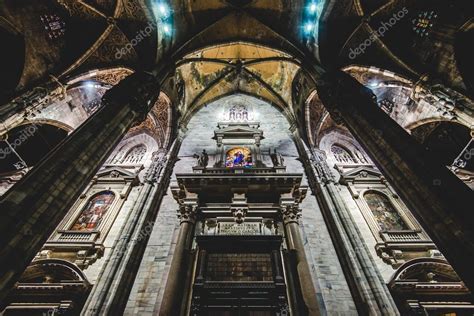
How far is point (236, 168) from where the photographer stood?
A: 11.0m

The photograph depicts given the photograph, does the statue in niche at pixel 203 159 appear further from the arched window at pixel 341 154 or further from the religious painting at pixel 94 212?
the arched window at pixel 341 154

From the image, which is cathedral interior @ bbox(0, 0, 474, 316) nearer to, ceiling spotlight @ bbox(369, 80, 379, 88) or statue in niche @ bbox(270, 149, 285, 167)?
→ ceiling spotlight @ bbox(369, 80, 379, 88)

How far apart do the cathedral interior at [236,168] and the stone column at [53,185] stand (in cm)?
4

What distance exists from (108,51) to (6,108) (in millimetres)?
5036

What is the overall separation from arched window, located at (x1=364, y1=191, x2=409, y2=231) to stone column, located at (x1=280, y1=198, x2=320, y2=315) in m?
3.13

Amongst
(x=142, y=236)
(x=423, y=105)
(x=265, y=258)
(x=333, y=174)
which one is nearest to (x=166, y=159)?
(x=142, y=236)

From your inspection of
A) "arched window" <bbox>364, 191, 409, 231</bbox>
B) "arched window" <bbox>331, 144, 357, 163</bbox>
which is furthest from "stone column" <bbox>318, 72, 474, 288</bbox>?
"arched window" <bbox>331, 144, 357, 163</bbox>

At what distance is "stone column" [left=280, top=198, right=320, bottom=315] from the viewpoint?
693cm

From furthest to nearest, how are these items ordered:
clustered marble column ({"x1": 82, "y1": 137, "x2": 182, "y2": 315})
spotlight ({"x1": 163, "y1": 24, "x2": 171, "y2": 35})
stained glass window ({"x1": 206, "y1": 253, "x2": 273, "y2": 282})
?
1. spotlight ({"x1": 163, "y1": 24, "x2": 171, "y2": 35})
2. stained glass window ({"x1": 206, "y1": 253, "x2": 273, "y2": 282})
3. clustered marble column ({"x1": 82, "y1": 137, "x2": 182, "y2": 315})

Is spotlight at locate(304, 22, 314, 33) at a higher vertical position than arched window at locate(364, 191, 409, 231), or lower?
higher

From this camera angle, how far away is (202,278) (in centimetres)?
730

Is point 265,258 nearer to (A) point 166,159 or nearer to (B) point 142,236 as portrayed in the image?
(B) point 142,236

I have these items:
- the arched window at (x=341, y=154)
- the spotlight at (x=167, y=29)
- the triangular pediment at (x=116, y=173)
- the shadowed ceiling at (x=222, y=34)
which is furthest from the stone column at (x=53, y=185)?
the arched window at (x=341, y=154)

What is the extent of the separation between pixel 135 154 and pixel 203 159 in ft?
14.3
